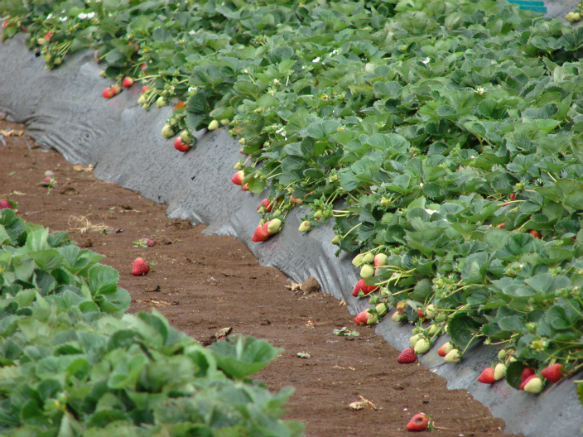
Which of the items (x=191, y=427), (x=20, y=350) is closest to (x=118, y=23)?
(x=20, y=350)

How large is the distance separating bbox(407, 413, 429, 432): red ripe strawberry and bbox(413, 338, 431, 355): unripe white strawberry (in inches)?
20.6

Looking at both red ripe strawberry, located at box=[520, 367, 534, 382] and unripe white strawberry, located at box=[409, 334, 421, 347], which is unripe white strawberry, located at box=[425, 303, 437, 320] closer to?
unripe white strawberry, located at box=[409, 334, 421, 347]

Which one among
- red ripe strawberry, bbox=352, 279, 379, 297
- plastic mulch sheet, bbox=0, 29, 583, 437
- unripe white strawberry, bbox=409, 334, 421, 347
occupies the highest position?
unripe white strawberry, bbox=409, 334, 421, 347

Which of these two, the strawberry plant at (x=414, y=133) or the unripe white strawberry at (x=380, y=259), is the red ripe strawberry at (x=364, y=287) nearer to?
the strawberry plant at (x=414, y=133)

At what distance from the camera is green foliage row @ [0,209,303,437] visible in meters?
1.08

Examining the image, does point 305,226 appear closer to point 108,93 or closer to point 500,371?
point 500,371

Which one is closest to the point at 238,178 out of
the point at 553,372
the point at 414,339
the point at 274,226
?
the point at 274,226

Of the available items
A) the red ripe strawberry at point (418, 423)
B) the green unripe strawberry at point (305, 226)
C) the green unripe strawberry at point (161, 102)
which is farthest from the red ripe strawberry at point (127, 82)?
the red ripe strawberry at point (418, 423)

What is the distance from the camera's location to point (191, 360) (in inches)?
46.6

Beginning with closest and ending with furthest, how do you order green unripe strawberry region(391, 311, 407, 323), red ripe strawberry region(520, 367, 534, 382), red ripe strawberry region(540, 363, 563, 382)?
red ripe strawberry region(540, 363, 563, 382), red ripe strawberry region(520, 367, 534, 382), green unripe strawberry region(391, 311, 407, 323)

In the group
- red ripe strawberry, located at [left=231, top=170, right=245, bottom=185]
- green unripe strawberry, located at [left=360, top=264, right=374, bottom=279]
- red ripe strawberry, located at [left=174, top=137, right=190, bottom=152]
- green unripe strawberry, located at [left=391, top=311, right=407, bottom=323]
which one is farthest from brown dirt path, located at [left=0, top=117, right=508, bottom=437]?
red ripe strawberry, located at [left=174, top=137, right=190, bottom=152]

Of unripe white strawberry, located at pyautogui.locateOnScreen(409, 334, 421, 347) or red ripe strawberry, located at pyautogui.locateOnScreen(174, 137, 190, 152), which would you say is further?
red ripe strawberry, located at pyautogui.locateOnScreen(174, 137, 190, 152)

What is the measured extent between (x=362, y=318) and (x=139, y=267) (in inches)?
48.8

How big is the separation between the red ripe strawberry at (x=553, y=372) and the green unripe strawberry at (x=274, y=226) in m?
1.90
